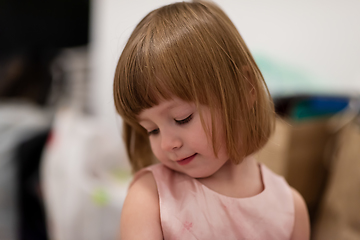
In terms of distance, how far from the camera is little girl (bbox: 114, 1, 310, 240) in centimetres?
46

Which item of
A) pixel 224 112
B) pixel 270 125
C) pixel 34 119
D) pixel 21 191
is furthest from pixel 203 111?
pixel 34 119

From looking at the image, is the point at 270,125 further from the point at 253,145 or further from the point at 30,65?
the point at 30,65

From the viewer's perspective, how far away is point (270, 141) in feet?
2.52

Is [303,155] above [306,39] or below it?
below

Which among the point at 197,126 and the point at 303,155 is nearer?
the point at 197,126

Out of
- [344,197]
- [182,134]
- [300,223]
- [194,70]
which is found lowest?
[344,197]

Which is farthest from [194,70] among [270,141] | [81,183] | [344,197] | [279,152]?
[81,183]

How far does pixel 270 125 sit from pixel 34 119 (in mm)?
1688

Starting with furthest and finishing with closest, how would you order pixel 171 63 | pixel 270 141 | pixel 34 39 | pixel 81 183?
pixel 34 39
pixel 81 183
pixel 270 141
pixel 171 63

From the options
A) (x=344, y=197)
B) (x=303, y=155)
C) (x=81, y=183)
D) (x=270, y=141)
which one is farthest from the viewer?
(x=81, y=183)

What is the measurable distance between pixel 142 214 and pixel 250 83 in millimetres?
294

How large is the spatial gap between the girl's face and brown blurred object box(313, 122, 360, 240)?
25.3 inches

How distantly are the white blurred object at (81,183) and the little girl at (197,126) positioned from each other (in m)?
0.76

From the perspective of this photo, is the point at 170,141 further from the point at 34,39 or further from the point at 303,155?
the point at 34,39
